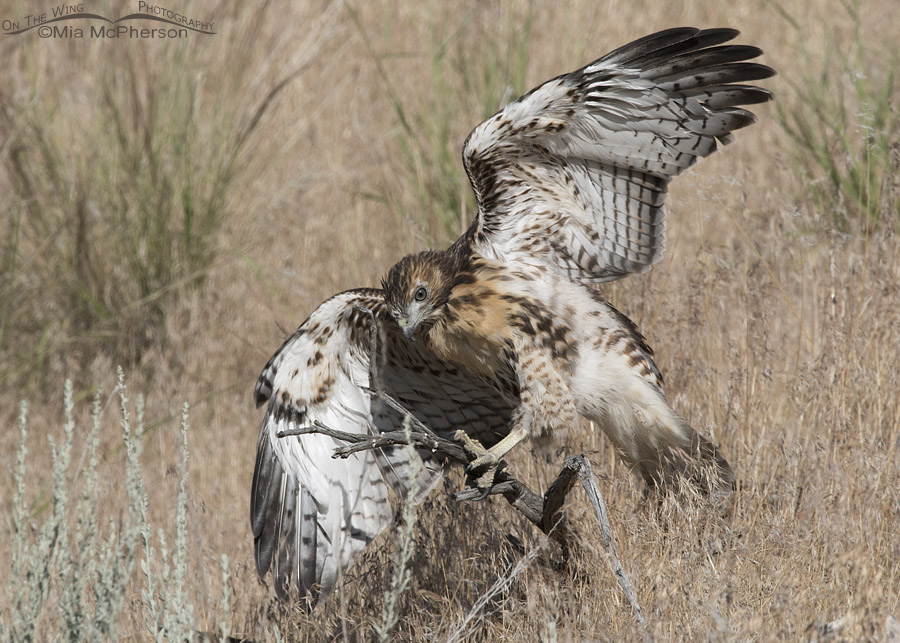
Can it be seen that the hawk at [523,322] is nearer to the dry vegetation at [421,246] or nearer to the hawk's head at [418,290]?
the hawk's head at [418,290]

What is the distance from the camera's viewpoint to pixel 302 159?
6.98 meters

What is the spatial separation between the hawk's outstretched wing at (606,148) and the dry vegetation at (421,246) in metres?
0.54

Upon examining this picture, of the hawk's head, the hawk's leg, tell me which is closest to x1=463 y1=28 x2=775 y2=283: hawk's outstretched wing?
the hawk's head

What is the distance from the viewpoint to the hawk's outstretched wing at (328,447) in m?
3.35

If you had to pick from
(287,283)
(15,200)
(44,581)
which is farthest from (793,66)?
(44,581)

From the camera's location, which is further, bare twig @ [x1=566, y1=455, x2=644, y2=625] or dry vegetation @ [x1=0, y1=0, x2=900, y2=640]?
dry vegetation @ [x1=0, y1=0, x2=900, y2=640]

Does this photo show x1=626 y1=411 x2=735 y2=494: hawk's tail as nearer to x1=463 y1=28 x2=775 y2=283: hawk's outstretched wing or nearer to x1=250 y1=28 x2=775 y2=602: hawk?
x1=250 y1=28 x2=775 y2=602: hawk

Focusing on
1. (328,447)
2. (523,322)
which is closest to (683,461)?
(523,322)

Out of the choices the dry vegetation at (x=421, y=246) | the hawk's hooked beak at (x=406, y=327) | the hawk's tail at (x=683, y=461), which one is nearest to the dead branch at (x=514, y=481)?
the dry vegetation at (x=421, y=246)

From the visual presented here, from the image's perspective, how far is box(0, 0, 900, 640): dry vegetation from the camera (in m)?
2.92

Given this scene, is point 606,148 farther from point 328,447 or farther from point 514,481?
point 328,447

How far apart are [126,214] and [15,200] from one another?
694 millimetres

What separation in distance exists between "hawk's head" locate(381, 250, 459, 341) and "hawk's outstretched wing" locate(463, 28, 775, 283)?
0.30 m

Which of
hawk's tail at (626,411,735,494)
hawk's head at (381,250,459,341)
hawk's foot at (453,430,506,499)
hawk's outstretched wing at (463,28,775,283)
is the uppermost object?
hawk's outstretched wing at (463,28,775,283)
